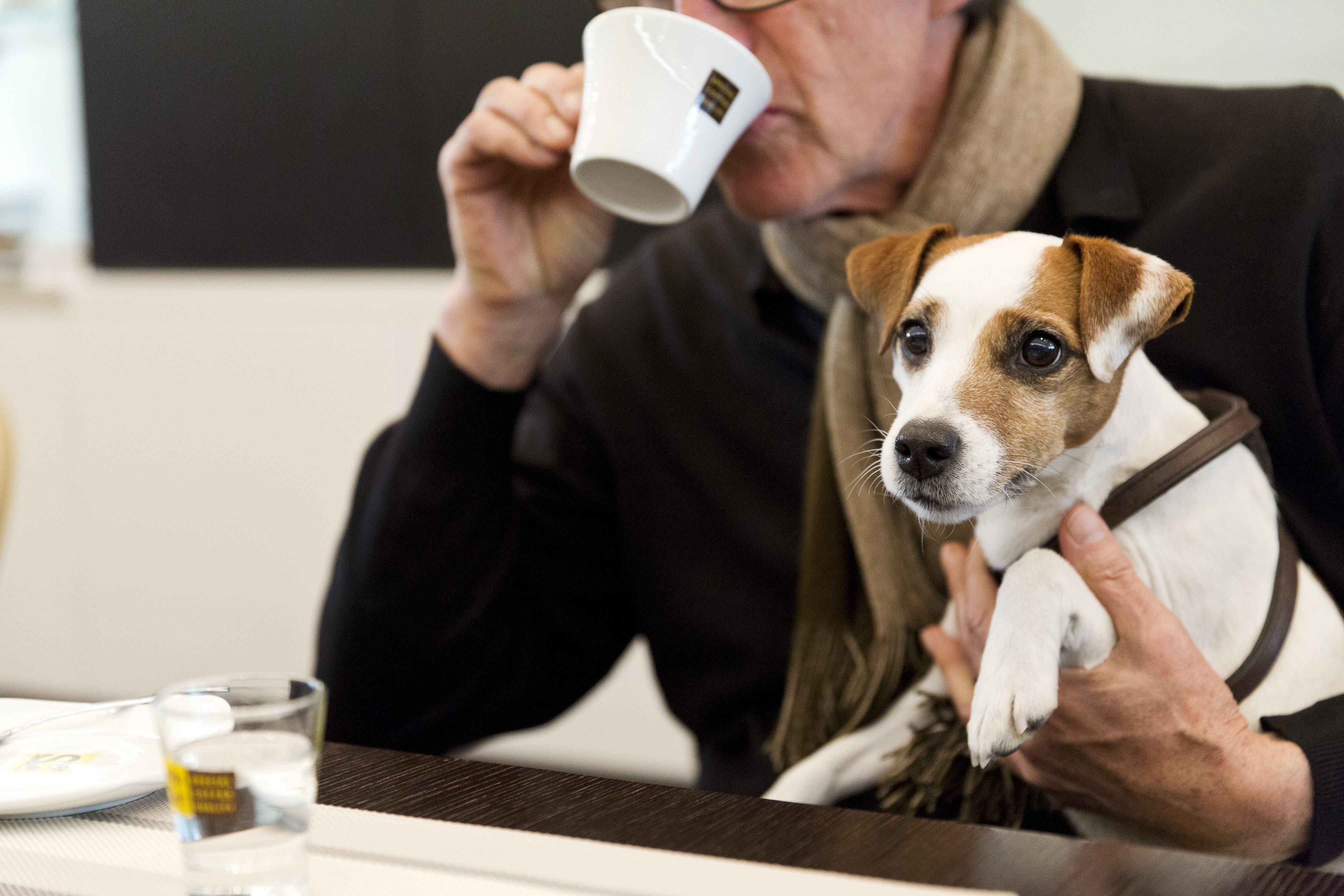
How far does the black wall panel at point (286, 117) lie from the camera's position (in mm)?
1095

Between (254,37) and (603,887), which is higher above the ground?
(254,37)

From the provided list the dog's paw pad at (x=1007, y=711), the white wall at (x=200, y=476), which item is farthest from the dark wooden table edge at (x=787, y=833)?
the white wall at (x=200, y=476)

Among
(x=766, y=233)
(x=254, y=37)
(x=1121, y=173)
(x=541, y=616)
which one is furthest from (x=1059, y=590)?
(x=254, y=37)

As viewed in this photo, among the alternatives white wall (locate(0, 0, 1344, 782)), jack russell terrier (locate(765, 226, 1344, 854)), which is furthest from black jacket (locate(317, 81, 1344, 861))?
white wall (locate(0, 0, 1344, 782))

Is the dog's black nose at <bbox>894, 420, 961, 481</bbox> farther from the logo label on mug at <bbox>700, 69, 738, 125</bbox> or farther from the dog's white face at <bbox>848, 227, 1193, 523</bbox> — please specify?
the logo label on mug at <bbox>700, 69, 738, 125</bbox>

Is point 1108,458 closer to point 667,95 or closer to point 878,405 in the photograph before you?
point 878,405

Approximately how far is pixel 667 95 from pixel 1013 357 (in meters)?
0.23

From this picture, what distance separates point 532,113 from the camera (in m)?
0.79

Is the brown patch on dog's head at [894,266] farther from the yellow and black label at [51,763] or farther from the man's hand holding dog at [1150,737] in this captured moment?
the yellow and black label at [51,763]

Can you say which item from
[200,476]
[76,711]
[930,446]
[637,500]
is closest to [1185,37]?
[637,500]

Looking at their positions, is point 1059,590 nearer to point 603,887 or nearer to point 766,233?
point 603,887

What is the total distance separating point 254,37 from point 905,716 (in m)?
0.89

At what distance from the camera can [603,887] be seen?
1.55 feet

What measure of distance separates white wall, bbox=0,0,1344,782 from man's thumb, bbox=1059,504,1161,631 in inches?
60.7
